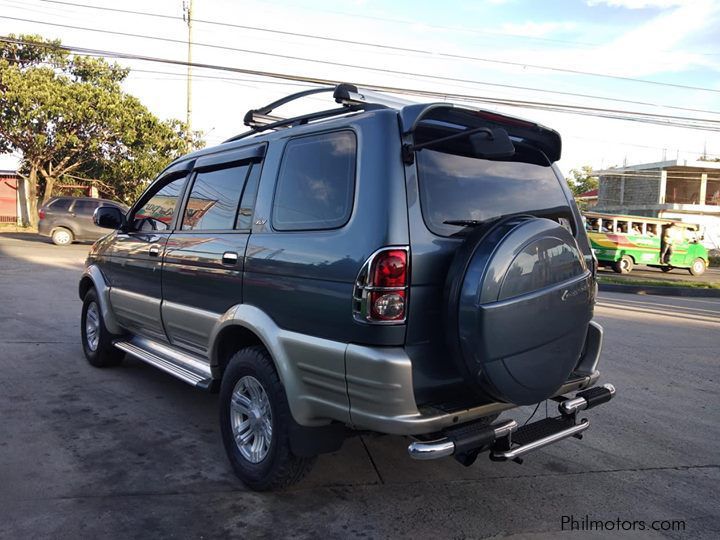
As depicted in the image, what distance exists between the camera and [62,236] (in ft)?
67.0

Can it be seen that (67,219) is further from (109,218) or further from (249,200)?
(249,200)

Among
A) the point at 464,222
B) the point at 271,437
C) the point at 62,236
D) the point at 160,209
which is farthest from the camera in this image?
the point at 62,236


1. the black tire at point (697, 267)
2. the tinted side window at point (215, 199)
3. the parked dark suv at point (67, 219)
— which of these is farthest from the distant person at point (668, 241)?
the tinted side window at point (215, 199)

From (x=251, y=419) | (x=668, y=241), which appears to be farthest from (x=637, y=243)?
(x=251, y=419)

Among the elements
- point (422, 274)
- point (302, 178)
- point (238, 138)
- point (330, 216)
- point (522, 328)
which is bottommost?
point (522, 328)

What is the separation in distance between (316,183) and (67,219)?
64.5ft

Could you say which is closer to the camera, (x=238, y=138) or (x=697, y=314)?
(x=238, y=138)

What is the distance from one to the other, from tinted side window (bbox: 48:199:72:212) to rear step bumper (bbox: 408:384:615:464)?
2041cm

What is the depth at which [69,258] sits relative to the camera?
16406 mm

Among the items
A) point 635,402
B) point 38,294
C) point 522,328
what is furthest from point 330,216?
point 38,294

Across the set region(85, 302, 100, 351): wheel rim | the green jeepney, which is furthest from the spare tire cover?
the green jeepney

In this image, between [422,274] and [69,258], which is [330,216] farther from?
[69,258]

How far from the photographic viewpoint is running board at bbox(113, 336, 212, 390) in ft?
13.2

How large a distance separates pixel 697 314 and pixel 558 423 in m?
10.2
